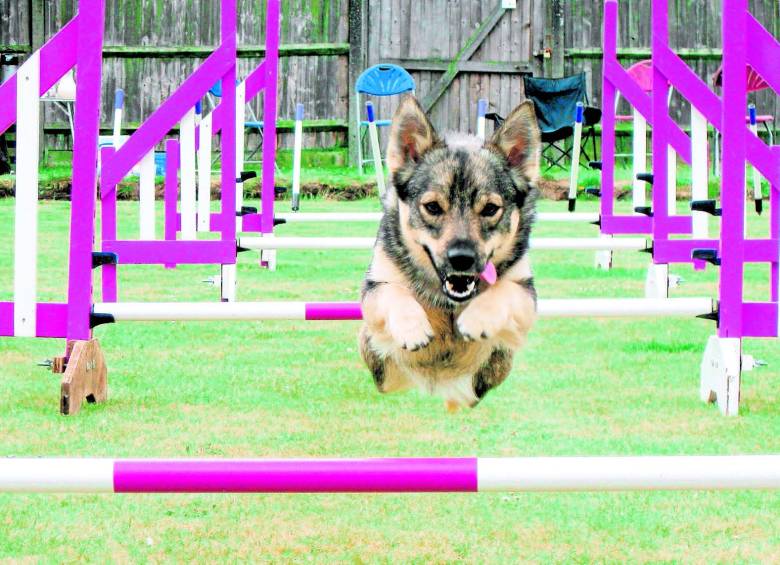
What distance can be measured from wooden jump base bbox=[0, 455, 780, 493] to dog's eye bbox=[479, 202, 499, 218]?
0.99 meters

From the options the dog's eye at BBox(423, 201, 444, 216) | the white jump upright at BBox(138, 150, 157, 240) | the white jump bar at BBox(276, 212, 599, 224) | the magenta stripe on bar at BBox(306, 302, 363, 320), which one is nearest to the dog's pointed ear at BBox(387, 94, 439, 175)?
the dog's eye at BBox(423, 201, 444, 216)

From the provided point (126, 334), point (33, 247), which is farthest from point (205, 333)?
point (33, 247)

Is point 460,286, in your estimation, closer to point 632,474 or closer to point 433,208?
point 433,208

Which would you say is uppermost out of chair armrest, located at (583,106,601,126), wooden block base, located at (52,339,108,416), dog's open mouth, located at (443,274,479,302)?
chair armrest, located at (583,106,601,126)

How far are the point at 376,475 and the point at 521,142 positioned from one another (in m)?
1.29

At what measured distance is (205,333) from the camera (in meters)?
5.61

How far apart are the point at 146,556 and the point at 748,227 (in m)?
8.48

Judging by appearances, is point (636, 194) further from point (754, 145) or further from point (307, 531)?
point (307, 531)

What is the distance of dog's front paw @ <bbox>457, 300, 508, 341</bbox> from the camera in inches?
113

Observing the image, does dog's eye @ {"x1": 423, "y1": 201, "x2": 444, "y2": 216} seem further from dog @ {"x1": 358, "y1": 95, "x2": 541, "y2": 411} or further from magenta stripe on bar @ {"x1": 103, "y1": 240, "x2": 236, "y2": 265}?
magenta stripe on bar @ {"x1": 103, "y1": 240, "x2": 236, "y2": 265}

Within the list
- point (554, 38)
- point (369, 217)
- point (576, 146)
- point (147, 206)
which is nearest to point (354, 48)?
point (554, 38)

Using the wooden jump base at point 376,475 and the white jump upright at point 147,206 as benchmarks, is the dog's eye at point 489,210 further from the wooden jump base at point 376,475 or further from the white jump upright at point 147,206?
the white jump upright at point 147,206

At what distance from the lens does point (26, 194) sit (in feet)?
13.6

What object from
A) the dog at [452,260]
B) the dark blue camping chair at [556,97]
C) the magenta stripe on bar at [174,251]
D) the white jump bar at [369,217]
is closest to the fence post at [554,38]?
the dark blue camping chair at [556,97]
